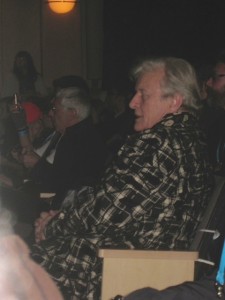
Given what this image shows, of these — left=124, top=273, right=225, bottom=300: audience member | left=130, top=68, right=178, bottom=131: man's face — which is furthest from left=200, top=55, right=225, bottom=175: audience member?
left=124, top=273, right=225, bottom=300: audience member

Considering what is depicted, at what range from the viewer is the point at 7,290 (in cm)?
117

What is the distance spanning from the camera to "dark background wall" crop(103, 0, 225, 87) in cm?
902

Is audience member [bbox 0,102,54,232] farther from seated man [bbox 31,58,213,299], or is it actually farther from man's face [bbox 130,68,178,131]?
man's face [bbox 130,68,178,131]

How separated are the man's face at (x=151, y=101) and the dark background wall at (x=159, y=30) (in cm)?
580

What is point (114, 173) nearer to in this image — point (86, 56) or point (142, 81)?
point (142, 81)

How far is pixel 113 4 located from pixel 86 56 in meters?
1.00

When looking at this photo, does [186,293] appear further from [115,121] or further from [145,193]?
[115,121]

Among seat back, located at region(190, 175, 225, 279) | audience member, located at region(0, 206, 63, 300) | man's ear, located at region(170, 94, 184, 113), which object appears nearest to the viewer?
audience member, located at region(0, 206, 63, 300)

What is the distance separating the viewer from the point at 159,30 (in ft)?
30.8

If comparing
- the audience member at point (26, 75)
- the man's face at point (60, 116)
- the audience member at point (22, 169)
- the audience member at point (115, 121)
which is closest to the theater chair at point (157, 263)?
the audience member at point (22, 169)

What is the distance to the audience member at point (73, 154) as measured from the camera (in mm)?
4215

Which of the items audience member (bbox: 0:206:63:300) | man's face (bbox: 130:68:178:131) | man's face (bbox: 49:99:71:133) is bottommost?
man's face (bbox: 49:99:71:133)

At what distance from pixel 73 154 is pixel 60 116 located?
440mm

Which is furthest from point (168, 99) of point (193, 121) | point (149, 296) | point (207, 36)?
point (207, 36)
